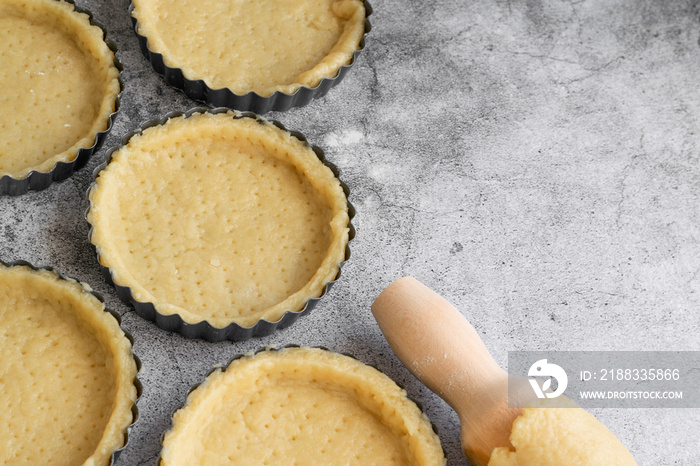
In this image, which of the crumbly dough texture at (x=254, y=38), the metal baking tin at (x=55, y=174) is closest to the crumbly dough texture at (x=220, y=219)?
the metal baking tin at (x=55, y=174)

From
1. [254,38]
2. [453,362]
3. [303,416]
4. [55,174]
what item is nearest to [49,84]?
[55,174]

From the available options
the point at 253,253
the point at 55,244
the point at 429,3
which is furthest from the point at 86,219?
the point at 429,3

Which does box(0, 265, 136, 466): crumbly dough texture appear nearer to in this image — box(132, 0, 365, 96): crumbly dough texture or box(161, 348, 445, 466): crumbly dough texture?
box(161, 348, 445, 466): crumbly dough texture

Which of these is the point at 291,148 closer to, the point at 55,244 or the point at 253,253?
the point at 253,253

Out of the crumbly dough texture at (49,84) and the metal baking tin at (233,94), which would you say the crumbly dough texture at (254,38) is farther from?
the crumbly dough texture at (49,84)

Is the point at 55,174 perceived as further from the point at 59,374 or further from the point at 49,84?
the point at 59,374
